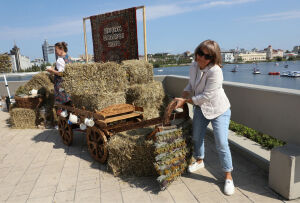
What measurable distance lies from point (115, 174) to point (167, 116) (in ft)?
3.85

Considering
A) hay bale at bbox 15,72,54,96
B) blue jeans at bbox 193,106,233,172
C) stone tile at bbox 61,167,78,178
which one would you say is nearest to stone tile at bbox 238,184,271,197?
blue jeans at bbox 193,106,233,172

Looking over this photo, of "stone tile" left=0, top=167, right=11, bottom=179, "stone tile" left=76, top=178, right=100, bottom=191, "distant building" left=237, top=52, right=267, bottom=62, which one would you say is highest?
"distant building" left=237, top=52, right=267, bottom=62

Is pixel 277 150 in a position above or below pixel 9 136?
above

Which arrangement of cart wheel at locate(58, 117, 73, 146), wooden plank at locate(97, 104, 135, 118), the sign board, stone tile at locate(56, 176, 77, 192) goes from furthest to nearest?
the sign board
cart wheel at locate(58, 117, 73, 146)
wooden plank at locate(97, 104, 135, 118)
stone tile at locate(56, 176, 77, 192)

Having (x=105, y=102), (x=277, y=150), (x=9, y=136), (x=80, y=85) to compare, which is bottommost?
(x=9, y=136)

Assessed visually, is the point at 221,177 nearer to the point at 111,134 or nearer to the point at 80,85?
the point at 111,134

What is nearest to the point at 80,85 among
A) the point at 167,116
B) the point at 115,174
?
the point at 115,174

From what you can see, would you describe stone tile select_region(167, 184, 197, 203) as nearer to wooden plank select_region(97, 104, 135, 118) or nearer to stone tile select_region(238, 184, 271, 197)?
stone tile select_region(238, 184, 271, 197)

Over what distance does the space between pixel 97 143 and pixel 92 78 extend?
1359mm

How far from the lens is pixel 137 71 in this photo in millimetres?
5641

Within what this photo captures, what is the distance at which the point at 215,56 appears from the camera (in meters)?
2.28

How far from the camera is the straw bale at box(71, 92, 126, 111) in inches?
140

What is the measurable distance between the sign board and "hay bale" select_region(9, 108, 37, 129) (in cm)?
268

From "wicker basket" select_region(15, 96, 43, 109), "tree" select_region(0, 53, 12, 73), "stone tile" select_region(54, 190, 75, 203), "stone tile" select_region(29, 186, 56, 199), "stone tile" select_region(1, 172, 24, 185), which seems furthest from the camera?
"tree" select_region(0, 53, 12, 73)
